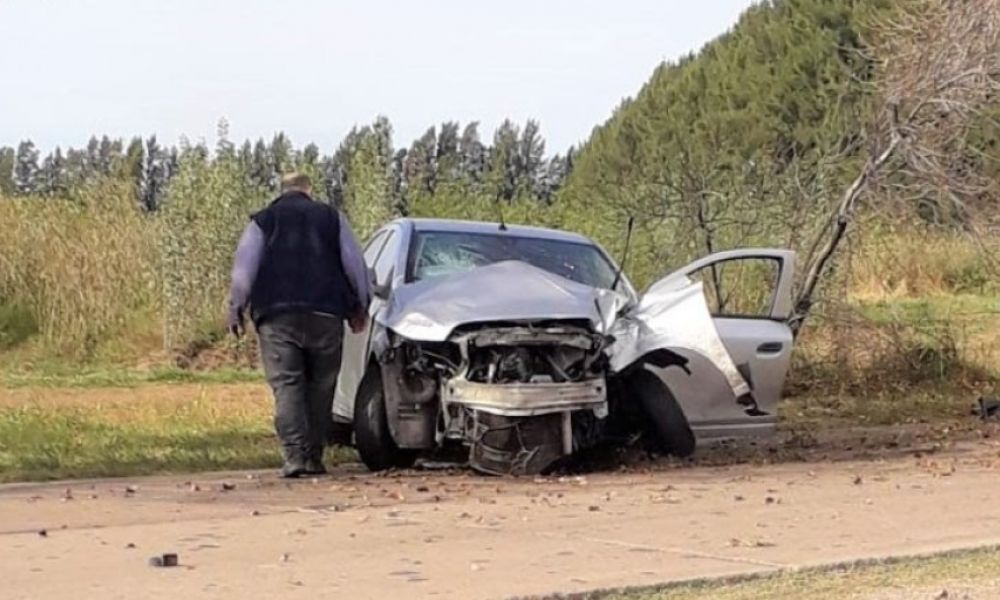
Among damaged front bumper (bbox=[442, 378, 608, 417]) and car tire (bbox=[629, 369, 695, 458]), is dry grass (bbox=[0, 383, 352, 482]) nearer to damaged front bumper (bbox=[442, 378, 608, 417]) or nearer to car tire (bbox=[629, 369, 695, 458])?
damaged front bumper (bbox=[442, 378, 608, 417])

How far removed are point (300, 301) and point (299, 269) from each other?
20cm

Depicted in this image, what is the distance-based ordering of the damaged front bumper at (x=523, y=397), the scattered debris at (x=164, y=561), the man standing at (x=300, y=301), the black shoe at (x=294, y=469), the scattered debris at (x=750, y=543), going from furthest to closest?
the man standing at (x=300, y=301)
the black shoe at (x=294, y=469)
the damaged front bumper at (x=523, y=397)
the scattered debris at (x=750, y=543)
the scattered debris at (x=164, y=561)

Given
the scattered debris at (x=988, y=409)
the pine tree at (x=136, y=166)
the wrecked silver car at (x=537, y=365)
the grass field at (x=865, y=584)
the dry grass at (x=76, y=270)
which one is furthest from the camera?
the pine tree at (x=136, y=166)

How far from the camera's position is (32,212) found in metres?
24.3

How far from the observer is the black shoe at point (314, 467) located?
1013 cm

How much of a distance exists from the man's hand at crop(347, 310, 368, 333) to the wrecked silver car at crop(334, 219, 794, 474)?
0.10 m

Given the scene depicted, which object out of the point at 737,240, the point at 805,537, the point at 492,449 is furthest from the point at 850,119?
the point at 805,537

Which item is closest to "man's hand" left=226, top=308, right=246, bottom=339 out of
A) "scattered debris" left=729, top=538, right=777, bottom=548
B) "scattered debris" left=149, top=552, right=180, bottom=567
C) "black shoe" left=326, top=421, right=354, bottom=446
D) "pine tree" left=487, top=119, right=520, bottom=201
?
"black shoe" left=326, top=421, right=354, bottom=446

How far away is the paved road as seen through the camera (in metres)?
6.57

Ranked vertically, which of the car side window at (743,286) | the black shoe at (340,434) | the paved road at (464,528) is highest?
the car side window at (743,286)

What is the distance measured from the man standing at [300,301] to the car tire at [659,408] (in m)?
1.75

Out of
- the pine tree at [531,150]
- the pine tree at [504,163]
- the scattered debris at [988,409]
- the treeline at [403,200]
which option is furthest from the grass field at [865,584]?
the pine tree at [531,150]

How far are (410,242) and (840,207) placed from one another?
564 centimetres

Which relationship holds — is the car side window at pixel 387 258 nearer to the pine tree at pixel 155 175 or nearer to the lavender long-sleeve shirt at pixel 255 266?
the lavender long-sleeve shirt at pixel 255 266
